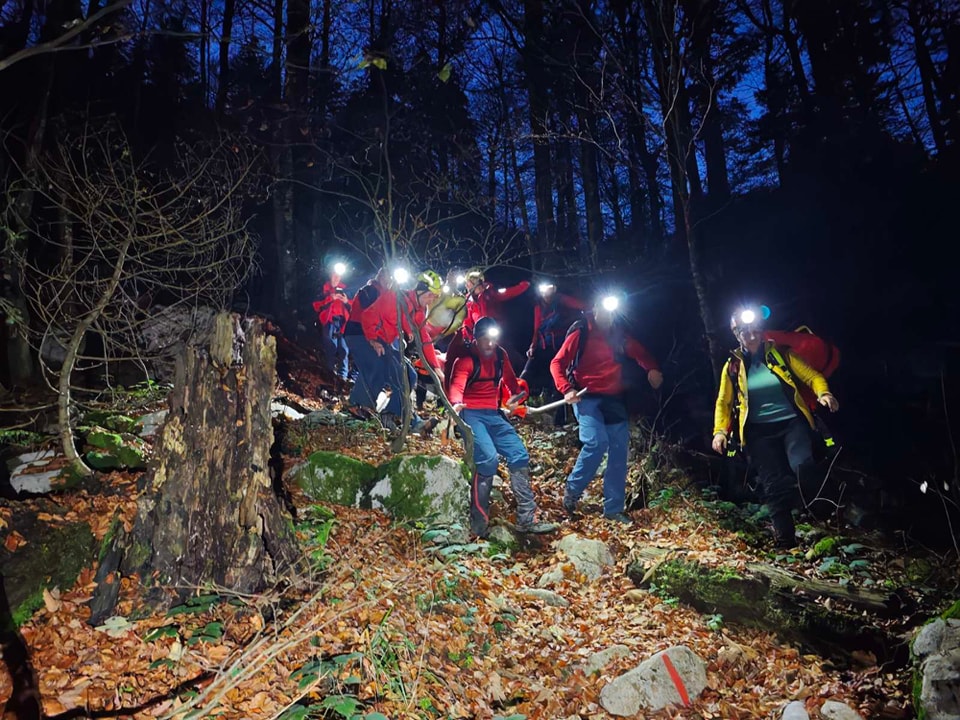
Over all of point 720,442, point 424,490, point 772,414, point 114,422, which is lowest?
point 424,490

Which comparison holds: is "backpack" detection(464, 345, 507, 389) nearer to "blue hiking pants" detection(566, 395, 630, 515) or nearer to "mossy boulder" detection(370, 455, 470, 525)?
"mossy boulder" detection(370, 455, 470, 525)

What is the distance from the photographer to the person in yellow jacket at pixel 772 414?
6.01 metres

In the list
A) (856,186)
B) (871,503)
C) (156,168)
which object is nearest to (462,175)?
(156,168)

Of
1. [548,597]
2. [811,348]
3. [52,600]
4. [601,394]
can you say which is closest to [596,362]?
[601,394]

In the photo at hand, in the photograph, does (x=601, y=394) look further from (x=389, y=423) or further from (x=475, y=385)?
(x=389, y=423)

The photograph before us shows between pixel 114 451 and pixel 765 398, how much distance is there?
809 centimetres

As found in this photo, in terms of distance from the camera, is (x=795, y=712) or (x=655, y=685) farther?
(x=655, y=685)

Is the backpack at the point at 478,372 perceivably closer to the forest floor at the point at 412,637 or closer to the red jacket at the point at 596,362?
the red jacket at the point at 596,362

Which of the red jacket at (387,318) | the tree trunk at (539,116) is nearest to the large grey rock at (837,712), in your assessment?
the red jacket at (387,318)

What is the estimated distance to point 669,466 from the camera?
8227 millimetres

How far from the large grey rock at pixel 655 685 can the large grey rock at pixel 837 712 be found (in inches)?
31.5

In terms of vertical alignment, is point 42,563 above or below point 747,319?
below

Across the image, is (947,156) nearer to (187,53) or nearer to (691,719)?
(691,719)

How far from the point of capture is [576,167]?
16203 mm
